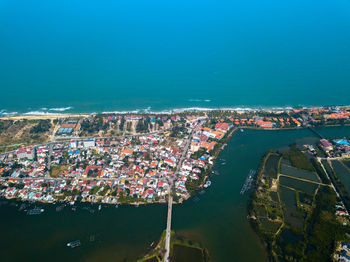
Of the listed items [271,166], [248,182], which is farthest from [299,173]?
[248,182]

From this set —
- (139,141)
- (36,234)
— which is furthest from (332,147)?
(36,234)

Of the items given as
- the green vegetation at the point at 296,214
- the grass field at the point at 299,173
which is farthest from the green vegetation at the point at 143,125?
the grass field at the point at 299,173

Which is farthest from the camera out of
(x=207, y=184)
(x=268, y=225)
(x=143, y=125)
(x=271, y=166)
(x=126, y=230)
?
(x=143, y=125)

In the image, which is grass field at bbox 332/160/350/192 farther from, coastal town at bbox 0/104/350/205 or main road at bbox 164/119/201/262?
main road at bbox 164/119/201/262

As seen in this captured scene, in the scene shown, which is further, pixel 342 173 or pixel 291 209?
pixel 342 173

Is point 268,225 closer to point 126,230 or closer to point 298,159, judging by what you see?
point 298,159

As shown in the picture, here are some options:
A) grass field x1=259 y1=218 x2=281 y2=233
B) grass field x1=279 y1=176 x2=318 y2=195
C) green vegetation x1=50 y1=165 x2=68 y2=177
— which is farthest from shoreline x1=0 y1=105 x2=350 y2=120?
grass field x1=259 y1=218 x2=281 y2=233

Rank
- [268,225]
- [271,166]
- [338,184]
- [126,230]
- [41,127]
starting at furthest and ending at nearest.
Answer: [41,127], [271,166], [338,184], [126,230], [268,225]
